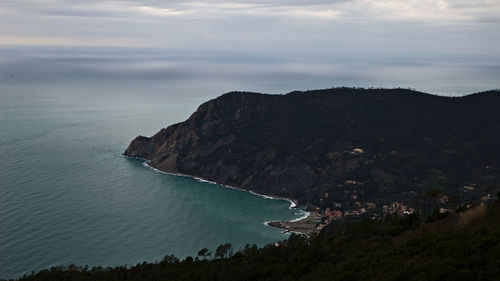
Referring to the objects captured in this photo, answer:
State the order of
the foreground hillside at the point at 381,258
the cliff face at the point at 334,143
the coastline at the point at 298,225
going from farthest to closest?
the cliff face at the point at 334,143 < the coastline at the point at 298,225 < the foreground hillside at the point at 381,258

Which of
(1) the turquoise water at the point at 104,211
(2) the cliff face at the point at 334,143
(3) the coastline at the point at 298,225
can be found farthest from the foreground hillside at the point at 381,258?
(2) the cliff face at the point at 334,143

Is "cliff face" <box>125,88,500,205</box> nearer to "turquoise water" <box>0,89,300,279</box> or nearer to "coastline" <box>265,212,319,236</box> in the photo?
"turquoise water" <box>0,89,300,279</box>

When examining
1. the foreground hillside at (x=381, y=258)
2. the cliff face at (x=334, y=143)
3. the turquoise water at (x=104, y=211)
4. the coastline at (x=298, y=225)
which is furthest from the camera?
the cliff face at (x=334, y=143)

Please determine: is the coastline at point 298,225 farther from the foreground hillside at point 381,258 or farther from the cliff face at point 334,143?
the foreground hillside at point 381,258

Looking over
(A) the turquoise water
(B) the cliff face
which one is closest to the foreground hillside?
(A) the turquoise water

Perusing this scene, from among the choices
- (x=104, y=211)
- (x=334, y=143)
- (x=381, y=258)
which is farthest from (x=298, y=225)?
(x=381, y=258)

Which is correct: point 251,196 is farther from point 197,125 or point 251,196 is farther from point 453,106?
point 453,106

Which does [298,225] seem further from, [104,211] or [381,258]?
[381,258]
